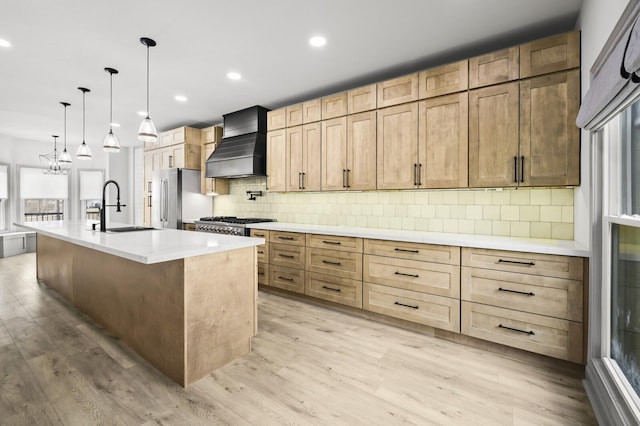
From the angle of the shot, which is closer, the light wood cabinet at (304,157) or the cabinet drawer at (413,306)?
the cabinet drawer at (413,306)

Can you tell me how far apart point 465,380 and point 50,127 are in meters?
7.72

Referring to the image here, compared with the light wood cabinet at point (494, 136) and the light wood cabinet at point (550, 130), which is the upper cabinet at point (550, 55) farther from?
the light wood cabinet at point (494, 136)

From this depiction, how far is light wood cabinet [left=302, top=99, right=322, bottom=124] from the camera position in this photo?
381 cm

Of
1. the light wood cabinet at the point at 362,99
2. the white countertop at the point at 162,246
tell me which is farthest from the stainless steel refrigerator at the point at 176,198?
the light wood cabinet at the point at 362,99

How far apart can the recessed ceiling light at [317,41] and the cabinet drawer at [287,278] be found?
2397 mm

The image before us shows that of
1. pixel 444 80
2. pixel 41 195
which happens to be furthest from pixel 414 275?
pixel 41 195

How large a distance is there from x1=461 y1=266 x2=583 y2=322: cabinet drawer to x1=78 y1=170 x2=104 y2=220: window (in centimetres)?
861

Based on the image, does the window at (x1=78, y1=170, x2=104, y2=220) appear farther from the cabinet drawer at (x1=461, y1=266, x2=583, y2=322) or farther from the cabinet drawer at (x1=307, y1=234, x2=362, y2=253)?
the cabinet drawer at (x1=461, y1=266, x2=583, y2=322)

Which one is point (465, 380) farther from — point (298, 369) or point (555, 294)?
point (298, 369)

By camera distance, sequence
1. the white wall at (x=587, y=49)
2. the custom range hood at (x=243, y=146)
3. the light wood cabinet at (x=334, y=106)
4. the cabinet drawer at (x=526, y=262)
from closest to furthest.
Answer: the white wall at (x=587, y=49)
the cabinet drawer at (x=526, y=262)
the light wood cabinet at (x=334, y=106)
the custom range hood at (x=243, y=146)

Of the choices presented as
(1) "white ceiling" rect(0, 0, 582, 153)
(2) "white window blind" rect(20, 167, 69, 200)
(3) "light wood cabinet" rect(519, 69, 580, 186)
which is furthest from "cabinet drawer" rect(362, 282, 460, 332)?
(2) "white window blind" rect(20, 167, 69, 200)

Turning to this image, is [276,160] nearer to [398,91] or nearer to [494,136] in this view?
[398,91]

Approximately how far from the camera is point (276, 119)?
14.0ft

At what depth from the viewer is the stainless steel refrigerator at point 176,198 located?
518 cm
